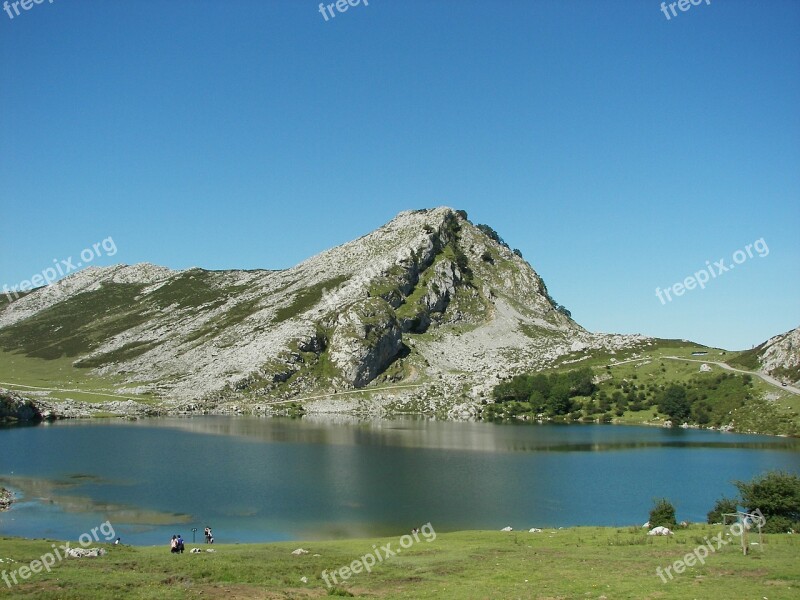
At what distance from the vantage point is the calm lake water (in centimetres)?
5719

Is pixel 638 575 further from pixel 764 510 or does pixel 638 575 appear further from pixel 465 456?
pixel 465 456


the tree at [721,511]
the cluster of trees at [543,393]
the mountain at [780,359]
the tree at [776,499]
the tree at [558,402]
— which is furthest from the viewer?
the cluster of trees at [543,393]

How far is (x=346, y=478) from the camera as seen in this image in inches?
3076

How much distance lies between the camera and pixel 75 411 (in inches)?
6324

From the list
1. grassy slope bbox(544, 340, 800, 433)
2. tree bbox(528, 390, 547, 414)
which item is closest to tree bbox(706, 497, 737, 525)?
grassy slope bbox(544, 340, 800, 433)

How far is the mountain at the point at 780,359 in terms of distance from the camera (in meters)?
156

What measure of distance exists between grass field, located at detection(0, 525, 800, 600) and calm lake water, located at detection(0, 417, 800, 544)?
1461 centimetres

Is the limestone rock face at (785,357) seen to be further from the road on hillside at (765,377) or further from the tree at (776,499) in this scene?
the tree at (776,499)

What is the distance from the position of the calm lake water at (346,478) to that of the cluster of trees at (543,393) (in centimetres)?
4363

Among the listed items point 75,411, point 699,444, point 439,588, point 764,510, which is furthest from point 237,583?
point 75,411

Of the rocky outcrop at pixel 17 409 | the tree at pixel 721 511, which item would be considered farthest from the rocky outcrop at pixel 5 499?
the rocky outcrop at pixel 17 409

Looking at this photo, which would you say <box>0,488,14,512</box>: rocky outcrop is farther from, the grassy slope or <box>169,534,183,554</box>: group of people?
the grassy slope

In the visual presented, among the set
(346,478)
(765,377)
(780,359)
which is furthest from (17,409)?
(780,359)

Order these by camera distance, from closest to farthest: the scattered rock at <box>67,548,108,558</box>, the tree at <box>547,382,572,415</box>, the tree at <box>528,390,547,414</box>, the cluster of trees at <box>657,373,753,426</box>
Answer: the scattered rock at <box>67,548,108,558</box>
the cluster of trees at <box>657,373,753,426</box>
the tree at <box>547,382,572,415</box>
the tree at <box>528,390,547,414</box>
